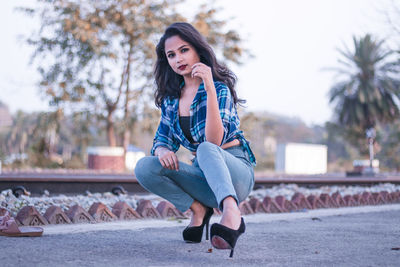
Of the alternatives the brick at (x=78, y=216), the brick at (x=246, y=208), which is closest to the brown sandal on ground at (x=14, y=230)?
the brick at (x=78, y=216)

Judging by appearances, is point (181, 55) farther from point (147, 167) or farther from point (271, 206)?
point (271, 206)

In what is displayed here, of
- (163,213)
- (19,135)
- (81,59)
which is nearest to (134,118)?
(81,59)

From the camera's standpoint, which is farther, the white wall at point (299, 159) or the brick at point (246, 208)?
the white wall at point (299, 159)

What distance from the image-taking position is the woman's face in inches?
102

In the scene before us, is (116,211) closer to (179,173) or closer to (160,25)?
(179,173)

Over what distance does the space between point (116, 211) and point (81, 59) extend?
684 inches

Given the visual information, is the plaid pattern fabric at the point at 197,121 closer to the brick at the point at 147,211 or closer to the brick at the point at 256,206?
the brick at the point at 147,211

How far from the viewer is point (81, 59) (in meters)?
20.1

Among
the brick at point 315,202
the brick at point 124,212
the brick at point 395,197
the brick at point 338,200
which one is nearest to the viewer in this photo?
the brick at point 124,212

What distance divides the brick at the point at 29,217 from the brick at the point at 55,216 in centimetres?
5

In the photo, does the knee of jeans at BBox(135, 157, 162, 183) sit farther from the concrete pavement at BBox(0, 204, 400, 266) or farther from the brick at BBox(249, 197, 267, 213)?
the brick at BBox(249, 197, 267, 213)

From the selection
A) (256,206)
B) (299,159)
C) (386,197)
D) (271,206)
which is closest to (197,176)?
(256,206)

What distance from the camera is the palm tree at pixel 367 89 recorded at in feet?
91.9

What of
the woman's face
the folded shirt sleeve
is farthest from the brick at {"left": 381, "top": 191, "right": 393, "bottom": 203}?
the woman's face
